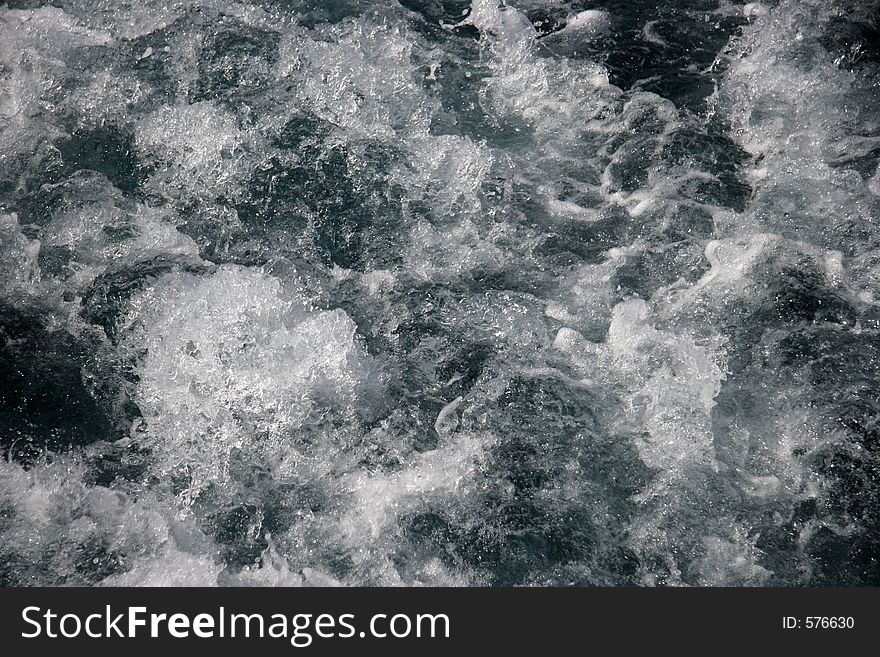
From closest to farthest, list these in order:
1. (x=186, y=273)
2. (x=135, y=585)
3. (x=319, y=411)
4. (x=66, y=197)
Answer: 1. (x=135, y=585)
2. (x=319, y=411)
3. (x=186, y=273)
4. (x=66, y=197)

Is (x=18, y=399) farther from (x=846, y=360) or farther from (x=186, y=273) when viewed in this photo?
(x=846, y=360)

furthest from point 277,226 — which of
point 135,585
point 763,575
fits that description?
point 763,575

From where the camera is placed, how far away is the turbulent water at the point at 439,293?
2.54 meters

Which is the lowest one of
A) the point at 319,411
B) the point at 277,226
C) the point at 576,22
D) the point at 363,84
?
the point at 319,411

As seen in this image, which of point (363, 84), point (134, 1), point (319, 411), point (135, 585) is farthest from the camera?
point (134, 1)

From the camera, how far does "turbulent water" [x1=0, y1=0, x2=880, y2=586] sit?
2.54 m

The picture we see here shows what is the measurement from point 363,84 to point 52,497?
2.06m

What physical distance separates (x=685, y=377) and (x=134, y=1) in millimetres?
3038

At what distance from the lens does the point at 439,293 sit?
9.76ft

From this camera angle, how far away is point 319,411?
107 inches

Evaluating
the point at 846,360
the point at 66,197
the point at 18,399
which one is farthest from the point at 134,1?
the point at 846,360

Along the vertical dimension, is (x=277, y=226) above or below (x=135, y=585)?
above

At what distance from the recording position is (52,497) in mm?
2586

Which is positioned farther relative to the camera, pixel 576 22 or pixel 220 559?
pixel 576 22
